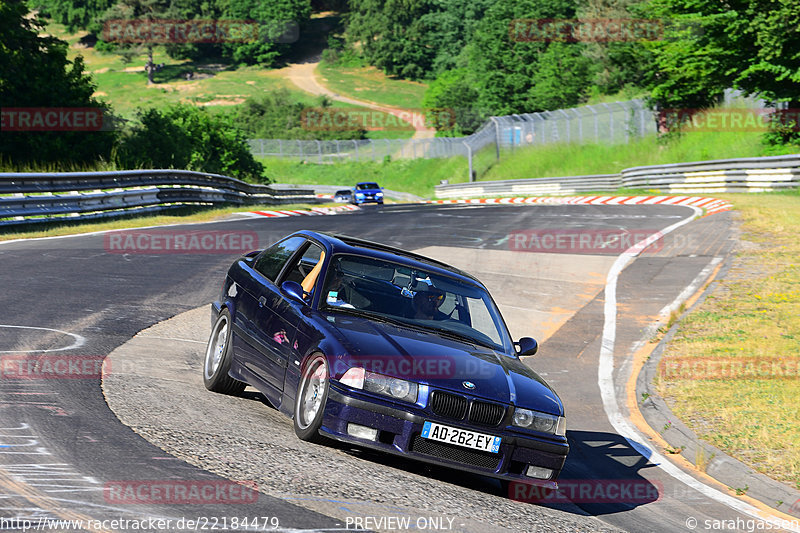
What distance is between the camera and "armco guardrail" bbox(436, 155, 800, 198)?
32.7 meters

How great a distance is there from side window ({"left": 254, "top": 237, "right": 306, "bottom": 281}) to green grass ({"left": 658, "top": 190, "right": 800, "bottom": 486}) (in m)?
4.31

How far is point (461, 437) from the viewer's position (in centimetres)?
A: 638

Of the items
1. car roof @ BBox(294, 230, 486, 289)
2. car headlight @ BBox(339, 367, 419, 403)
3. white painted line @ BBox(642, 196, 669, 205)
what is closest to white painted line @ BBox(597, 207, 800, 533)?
car roof @ BBox(294, 230, 486, 289)

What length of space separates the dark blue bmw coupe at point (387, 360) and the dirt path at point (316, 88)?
334ft

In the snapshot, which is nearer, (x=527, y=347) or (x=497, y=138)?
(x=527, y=347)

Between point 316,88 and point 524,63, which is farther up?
point 316,88

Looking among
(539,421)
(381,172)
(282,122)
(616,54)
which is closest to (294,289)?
(539,421)

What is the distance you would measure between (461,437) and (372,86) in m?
137

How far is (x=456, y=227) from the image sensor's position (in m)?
25.8

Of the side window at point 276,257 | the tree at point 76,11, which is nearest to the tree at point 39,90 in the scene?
the side window at point 276,257

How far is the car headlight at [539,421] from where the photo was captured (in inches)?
261

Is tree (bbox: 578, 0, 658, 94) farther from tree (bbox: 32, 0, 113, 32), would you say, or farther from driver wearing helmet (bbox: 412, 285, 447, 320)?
tree (bbox: 32, 0, 113, 32)

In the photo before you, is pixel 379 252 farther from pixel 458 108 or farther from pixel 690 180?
pixel 458 108

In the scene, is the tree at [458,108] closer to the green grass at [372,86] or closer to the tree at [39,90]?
the green grass at [372,86]
